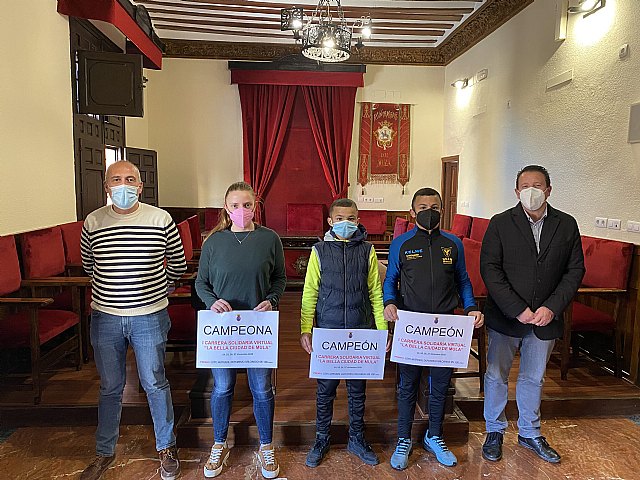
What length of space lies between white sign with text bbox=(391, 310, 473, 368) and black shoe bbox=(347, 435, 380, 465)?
0.51 metres

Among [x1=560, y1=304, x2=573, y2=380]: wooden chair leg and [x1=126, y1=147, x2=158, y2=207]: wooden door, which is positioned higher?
[x1=126, y1=147, x2=158, y2=207]: wooden door

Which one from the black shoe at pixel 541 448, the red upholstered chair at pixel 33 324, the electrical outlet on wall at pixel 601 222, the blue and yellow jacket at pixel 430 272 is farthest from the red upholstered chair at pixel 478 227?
the red upholstered chair at pixel 33 324

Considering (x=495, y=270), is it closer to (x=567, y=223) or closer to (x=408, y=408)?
(x=567, y=223)

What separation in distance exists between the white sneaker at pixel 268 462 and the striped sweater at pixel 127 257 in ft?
2.83

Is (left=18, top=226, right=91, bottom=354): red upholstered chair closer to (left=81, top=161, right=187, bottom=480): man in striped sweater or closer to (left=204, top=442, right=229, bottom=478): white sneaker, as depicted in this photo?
(left=81, top=161, right=187, bottom=480): man in striped sweater

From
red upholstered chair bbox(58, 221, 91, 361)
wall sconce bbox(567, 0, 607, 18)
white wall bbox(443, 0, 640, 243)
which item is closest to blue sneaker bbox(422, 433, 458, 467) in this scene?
white wall bbox(443, 0, 640, 243)

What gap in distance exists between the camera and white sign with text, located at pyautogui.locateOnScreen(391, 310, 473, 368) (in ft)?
7.79

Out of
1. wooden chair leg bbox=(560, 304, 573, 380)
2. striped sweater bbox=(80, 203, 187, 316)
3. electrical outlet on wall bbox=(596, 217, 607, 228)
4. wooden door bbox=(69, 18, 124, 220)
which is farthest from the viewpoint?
wooden door bbox=(69, 18, 124, 220)

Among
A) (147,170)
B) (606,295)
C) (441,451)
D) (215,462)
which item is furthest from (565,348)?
(147,170)

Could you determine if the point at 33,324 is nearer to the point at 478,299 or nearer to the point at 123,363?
the point at 123,363

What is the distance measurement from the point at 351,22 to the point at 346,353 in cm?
559

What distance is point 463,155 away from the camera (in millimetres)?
7387

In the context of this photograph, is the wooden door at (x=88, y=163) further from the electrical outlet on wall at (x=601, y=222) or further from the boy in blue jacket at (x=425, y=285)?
the electrical outlet on wall at (x=601, y=222)

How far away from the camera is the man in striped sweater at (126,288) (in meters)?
2.18
